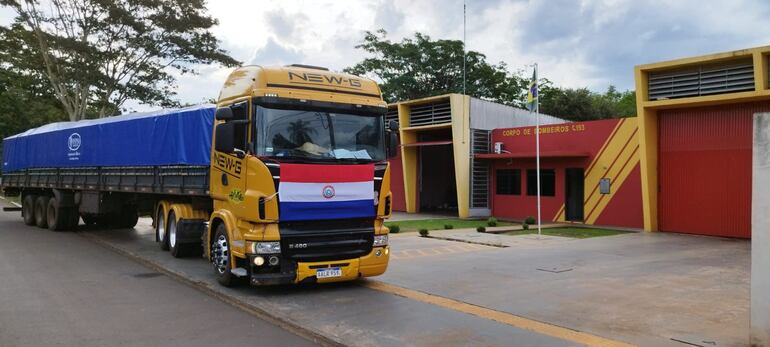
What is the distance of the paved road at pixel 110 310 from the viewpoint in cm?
580

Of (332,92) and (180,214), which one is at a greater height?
(332,92)

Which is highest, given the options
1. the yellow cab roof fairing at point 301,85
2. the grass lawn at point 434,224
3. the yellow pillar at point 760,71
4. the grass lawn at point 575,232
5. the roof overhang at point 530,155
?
the yellow pillar at point 760,71

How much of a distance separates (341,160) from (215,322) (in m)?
2.72

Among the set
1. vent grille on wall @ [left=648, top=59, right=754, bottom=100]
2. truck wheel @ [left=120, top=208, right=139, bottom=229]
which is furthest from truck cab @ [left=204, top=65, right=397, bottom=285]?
vent grille on wall @ [left=648, top=59, right=754, bottom=100]

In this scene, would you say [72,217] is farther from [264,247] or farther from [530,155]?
[530,155]

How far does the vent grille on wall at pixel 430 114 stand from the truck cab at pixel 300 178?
48.4ft

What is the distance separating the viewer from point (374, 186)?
318 inches

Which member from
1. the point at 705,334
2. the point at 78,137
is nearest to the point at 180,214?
the point at 78,137

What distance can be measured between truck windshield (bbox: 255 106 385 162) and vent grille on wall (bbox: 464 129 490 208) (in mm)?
14792

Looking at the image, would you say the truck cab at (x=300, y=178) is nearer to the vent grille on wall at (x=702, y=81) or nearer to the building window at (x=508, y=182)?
the vent grille on wall at (x=702, y=81)

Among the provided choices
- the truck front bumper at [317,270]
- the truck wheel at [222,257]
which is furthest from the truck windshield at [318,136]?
the truck wheel at [222,257]

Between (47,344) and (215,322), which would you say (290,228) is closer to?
(215,322)

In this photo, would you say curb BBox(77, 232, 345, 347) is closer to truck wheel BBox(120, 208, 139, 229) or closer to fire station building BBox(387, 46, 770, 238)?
truck wheel BBox(120, 208, 139, 229)

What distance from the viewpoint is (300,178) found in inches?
293
